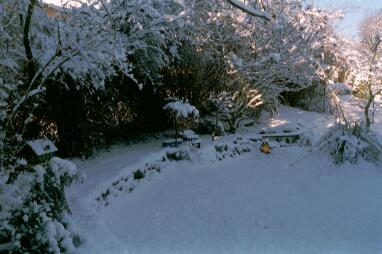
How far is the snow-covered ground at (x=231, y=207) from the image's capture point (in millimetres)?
4461

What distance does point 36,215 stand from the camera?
3.38 m

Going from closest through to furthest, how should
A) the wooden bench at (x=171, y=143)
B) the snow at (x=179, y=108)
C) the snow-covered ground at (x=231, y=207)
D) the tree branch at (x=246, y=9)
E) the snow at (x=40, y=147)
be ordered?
the tree branch at (x=246, y=9)
the snow-covered ground at (x=231, y=207)
the snow at (x=40, y=147)
the wooden bench at (x=171, y=143)
the snow at (x=179, y=108)

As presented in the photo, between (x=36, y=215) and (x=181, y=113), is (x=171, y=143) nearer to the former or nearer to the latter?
(x=181, y=113)

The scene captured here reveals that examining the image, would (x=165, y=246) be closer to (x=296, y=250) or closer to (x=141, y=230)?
(x=141, y=230)

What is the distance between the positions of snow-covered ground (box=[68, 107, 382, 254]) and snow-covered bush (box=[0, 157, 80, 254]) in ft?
0.87

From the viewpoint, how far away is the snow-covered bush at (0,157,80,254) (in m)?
3.28

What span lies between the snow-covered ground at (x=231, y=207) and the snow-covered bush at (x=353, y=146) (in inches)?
7.5

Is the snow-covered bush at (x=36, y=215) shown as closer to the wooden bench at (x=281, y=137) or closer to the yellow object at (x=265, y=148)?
the yellow object at (x=265, y=148)

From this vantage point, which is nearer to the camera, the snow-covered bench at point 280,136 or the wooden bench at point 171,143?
the wooden bench at point 171,143

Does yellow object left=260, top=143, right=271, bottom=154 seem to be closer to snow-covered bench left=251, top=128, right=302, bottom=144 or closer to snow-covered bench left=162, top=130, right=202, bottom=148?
snow-covered bench left=251, top=128, right=302, bottom=144

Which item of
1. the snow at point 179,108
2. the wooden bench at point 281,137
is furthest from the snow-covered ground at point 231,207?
the wooden bench at point 281,137

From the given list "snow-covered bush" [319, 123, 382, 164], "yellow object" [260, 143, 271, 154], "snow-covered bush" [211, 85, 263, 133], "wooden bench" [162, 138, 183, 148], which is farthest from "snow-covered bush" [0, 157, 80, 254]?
"snow-covered bush" [211, 85, 263, 133]

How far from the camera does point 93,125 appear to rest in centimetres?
713

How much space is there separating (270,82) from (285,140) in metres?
1.74
